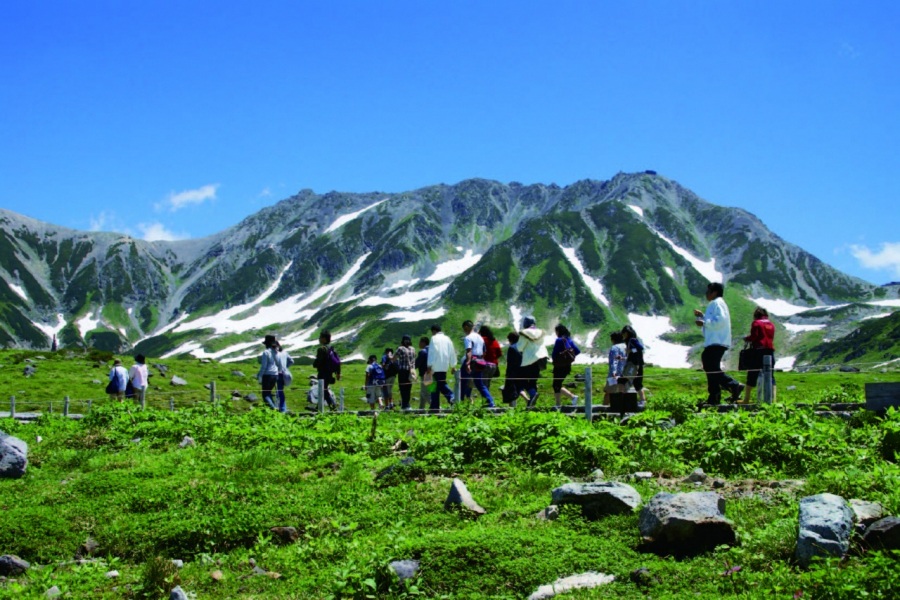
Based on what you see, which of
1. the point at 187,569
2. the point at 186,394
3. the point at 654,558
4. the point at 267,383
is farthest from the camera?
the point at 186,394

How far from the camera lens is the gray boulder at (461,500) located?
11.2 metres

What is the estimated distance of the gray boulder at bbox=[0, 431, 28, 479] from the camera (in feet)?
51.8

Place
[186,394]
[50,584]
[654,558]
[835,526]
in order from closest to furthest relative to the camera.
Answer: [835,526]
[654,558]
[50,584]
[186,394]

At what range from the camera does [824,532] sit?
7.94m

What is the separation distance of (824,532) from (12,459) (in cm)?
1575

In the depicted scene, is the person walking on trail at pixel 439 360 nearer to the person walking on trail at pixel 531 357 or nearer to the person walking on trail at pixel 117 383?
the person walking on trail at pixel 531 357

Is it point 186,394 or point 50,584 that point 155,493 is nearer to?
point 50,584

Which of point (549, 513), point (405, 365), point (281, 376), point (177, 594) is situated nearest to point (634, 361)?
point (405, 365)

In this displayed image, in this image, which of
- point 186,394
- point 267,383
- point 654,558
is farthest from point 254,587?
point 186,394

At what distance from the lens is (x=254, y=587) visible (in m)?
9.48

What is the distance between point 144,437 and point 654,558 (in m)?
15.3

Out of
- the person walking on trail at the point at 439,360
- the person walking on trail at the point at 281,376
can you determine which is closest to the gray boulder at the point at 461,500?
the person walking on trail at the point at 439,360

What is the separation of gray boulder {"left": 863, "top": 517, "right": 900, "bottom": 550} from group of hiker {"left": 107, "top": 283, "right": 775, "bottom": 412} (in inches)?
443

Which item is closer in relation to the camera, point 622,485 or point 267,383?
point 622,485
